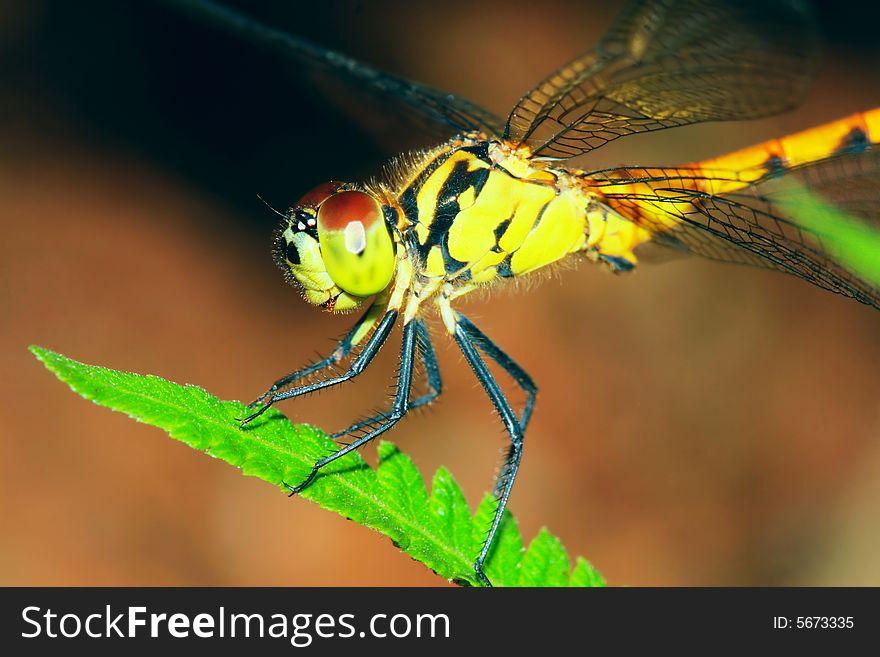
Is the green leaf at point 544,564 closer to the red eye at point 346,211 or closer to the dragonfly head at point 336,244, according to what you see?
the dragonfly head at point 336,244

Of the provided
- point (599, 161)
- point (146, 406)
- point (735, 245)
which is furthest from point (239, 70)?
point (146, 406)

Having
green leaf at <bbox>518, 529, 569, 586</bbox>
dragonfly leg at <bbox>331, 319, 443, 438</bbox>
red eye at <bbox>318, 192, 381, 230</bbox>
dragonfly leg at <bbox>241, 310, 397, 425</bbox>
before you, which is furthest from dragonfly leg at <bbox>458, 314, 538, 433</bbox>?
green leaf at <bbox>518, 529, 569, 586</bbox>

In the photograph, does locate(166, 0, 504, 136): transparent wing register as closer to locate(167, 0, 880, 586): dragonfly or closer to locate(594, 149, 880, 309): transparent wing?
locate(167, 0, 880, 586): dragonfly

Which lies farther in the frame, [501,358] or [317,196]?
[501,358]

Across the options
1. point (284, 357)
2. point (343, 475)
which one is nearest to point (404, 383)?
point (343, 475)

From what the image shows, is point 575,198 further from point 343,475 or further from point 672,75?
point 343,475

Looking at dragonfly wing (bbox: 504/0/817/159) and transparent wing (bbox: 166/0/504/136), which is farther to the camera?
transparent wing (bbox: 166/0/504/136)
